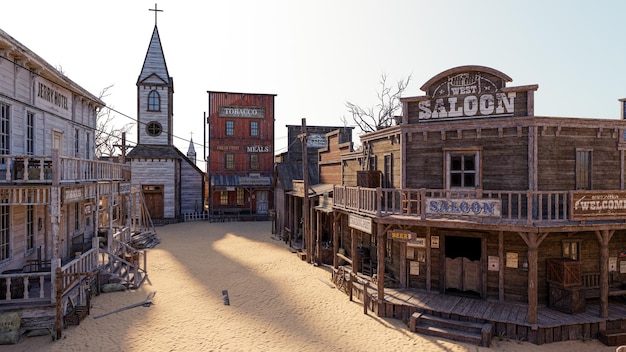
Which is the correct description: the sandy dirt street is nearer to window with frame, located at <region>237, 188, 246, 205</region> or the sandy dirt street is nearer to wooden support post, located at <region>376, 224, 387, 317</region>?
wooden support post, located at <region>376, 224, 387, 317</region>

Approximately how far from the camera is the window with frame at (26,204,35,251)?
42.9 feet

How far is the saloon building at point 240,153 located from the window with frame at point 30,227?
832 inches

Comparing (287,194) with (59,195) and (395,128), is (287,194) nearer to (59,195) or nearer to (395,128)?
(395,128)

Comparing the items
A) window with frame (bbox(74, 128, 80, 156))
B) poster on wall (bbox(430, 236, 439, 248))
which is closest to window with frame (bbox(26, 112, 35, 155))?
→ window with frame (bbox(74, 128, 80, 156))

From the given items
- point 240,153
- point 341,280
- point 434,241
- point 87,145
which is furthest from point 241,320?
point 240,153

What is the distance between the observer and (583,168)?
12.6 m

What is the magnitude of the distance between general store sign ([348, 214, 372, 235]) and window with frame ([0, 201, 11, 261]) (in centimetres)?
1205

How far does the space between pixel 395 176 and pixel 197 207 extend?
2630cm

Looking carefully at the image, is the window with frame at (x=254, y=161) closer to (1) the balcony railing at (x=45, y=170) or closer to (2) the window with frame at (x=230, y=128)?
(2) the window with frame at (x=230, y=128)

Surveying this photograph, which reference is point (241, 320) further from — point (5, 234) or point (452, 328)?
point (5, 234)

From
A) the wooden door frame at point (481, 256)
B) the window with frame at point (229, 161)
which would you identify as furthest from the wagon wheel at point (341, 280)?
the window with frame at point (229, 161)

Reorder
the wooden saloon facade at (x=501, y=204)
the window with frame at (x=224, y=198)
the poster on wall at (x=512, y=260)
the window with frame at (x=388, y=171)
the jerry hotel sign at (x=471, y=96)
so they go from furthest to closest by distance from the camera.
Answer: the window with frame at (x=224, y=198) → the window with frame at (x=388, y=171) → the jerry hotel sign at (x=471, y=96) → the poster on wall at (x=512, y=260) → the wooden saloon facade at (x=501, y=204)

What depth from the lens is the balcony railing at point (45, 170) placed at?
10.5 metres

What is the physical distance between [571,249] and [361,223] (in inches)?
292
